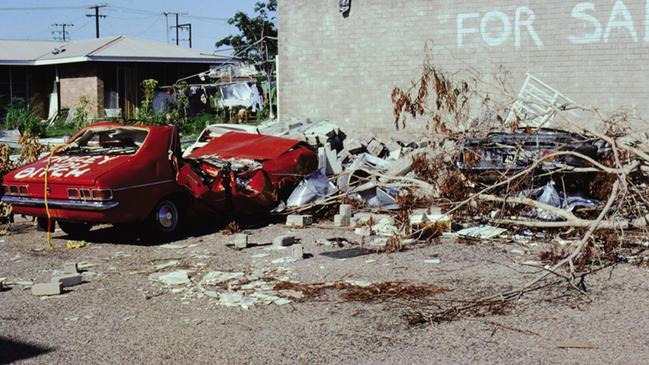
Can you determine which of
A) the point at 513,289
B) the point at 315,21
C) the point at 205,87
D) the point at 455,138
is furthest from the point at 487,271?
the point at 205,87

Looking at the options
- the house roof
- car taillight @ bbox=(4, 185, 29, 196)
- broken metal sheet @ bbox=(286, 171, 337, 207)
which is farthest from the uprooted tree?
the house roof

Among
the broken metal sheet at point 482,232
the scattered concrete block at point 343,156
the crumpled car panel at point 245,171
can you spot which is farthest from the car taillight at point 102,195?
the scattered concrete block at point 343,156

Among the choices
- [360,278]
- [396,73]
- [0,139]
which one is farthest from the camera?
[0,139]

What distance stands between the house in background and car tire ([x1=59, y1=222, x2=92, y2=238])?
921 inches

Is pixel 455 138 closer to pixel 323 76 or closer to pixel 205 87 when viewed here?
pixel 323 76

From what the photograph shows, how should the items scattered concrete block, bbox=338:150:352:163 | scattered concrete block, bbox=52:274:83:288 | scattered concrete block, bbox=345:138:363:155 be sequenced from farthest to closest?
scattered concrete block, bbox=345:138:363:155 → scattered concrete block, bbox=338:150:352:163 → scattered concrete block, bbox=52:274:83:288

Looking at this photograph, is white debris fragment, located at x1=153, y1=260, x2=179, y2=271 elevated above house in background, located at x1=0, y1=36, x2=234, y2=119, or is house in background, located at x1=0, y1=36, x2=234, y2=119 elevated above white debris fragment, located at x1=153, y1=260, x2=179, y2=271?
house in background, located at x1=0, y1=36, x2=234, y2=119

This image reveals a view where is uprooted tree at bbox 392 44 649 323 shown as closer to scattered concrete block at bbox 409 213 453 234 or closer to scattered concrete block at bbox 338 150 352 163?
scattered concrete block at bbox 409 213 453 234

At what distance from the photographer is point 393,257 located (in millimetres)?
8891

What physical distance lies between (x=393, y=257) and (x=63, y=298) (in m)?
3.47

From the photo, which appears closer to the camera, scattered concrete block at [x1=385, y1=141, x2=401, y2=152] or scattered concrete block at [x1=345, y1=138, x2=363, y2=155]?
scattered concrete block at [x1=345, y1=138, x2=363, y2=155]

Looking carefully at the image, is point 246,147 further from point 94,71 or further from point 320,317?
point 94,71

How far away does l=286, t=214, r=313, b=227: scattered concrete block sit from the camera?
11.1 meters

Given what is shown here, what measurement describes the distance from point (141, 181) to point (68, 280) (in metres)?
2.24
